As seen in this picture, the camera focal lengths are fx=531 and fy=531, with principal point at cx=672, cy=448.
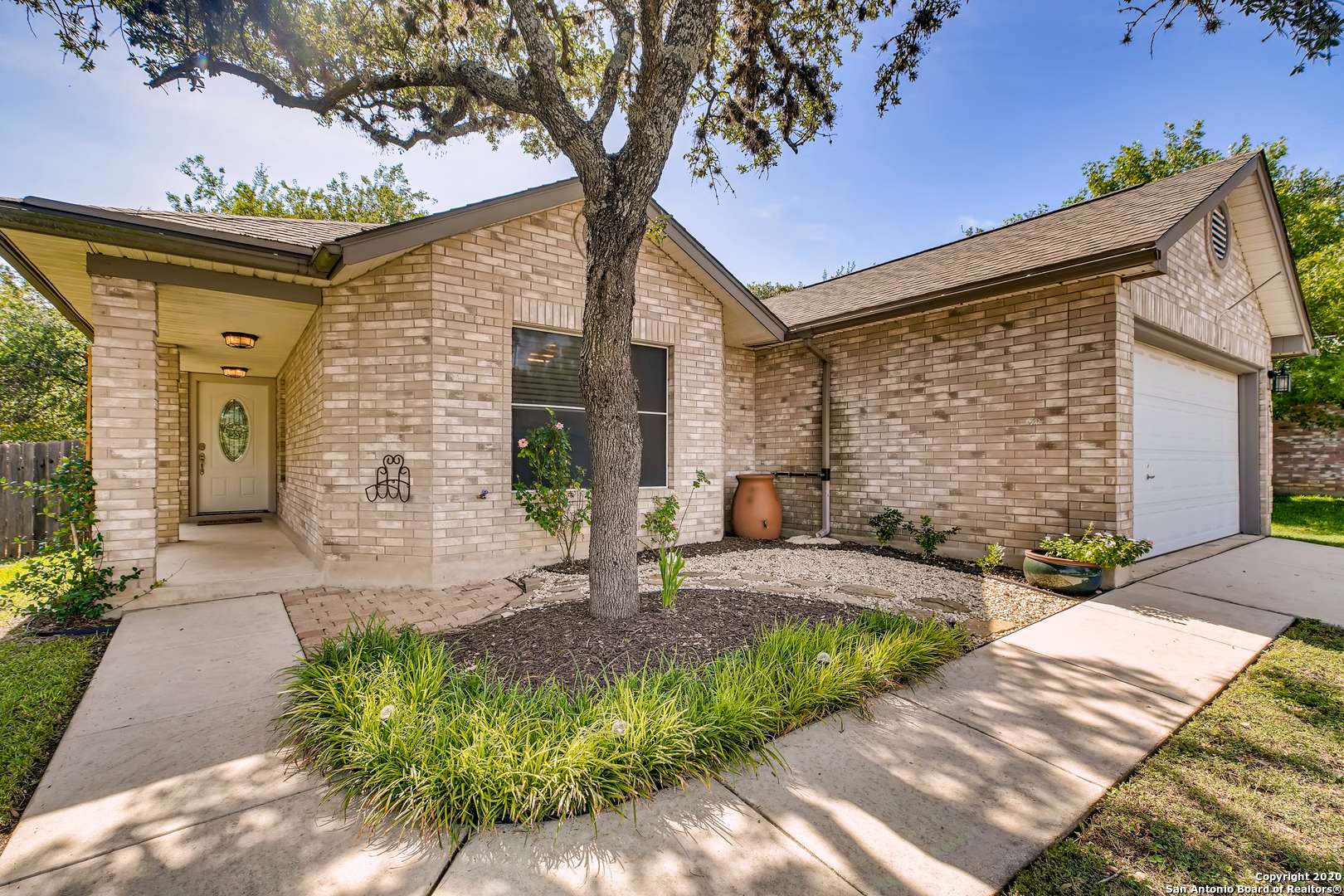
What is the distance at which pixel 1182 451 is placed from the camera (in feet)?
22.7

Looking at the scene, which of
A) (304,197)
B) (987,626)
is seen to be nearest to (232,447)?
(987,626)

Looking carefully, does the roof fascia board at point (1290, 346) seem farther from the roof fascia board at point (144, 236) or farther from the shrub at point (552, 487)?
the roof fascia board at point (144, 236)

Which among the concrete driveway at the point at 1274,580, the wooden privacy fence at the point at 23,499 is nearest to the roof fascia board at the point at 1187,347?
the concrete driveway at the point at 1274,580

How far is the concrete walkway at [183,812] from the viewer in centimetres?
171

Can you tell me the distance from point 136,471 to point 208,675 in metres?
2.27

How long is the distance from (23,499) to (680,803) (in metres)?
9.28

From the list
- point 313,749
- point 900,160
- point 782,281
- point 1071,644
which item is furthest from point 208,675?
point 782,281

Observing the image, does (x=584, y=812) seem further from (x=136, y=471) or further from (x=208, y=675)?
(x=136, y=471)

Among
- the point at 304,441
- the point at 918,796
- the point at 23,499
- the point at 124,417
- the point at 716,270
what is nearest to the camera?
the point at 918,796

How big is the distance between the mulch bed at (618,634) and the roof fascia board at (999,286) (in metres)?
3.89

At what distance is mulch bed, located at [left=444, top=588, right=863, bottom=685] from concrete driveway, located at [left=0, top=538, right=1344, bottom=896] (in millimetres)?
938

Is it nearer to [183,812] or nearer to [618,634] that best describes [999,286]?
[618,634]

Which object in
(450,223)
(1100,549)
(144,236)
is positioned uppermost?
(450,223)

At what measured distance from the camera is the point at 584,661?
3.13 metres
